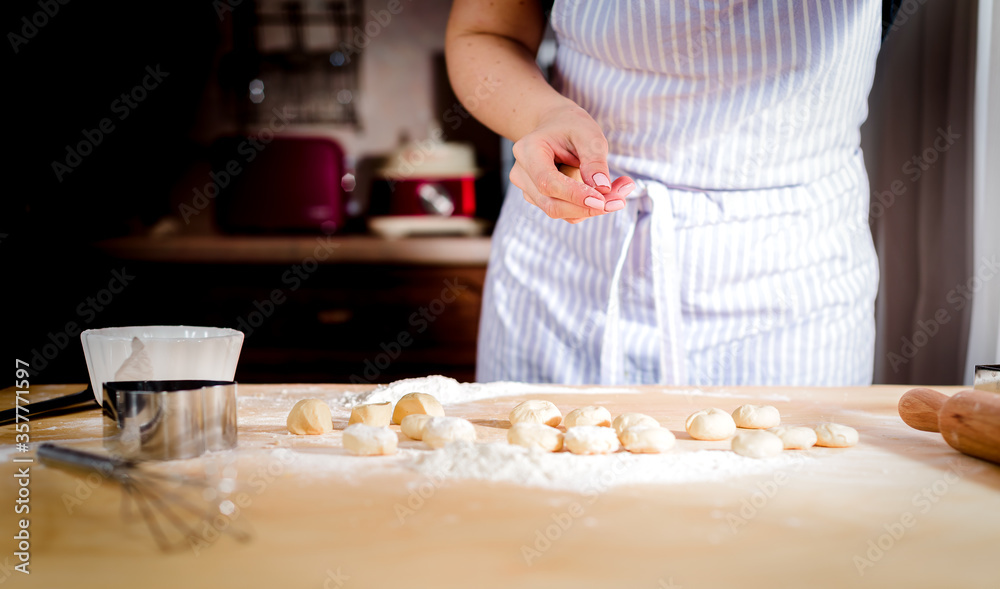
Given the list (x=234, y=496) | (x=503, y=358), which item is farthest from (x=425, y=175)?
(x=234, y=496)

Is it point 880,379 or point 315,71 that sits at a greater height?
point 315,71

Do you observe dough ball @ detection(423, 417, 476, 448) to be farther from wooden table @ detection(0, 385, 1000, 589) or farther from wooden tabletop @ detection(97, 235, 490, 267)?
wooden tabletop @ detection(97, 235, 490, 267)

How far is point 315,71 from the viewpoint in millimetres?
2539

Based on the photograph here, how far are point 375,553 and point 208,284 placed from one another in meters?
1.84

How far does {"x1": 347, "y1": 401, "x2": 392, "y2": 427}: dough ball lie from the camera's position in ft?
2.09

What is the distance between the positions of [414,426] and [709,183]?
55 centimetres

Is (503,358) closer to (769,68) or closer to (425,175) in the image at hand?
(769,68)

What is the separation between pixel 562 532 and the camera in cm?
43

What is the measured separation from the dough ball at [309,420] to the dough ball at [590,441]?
0.67 ft
